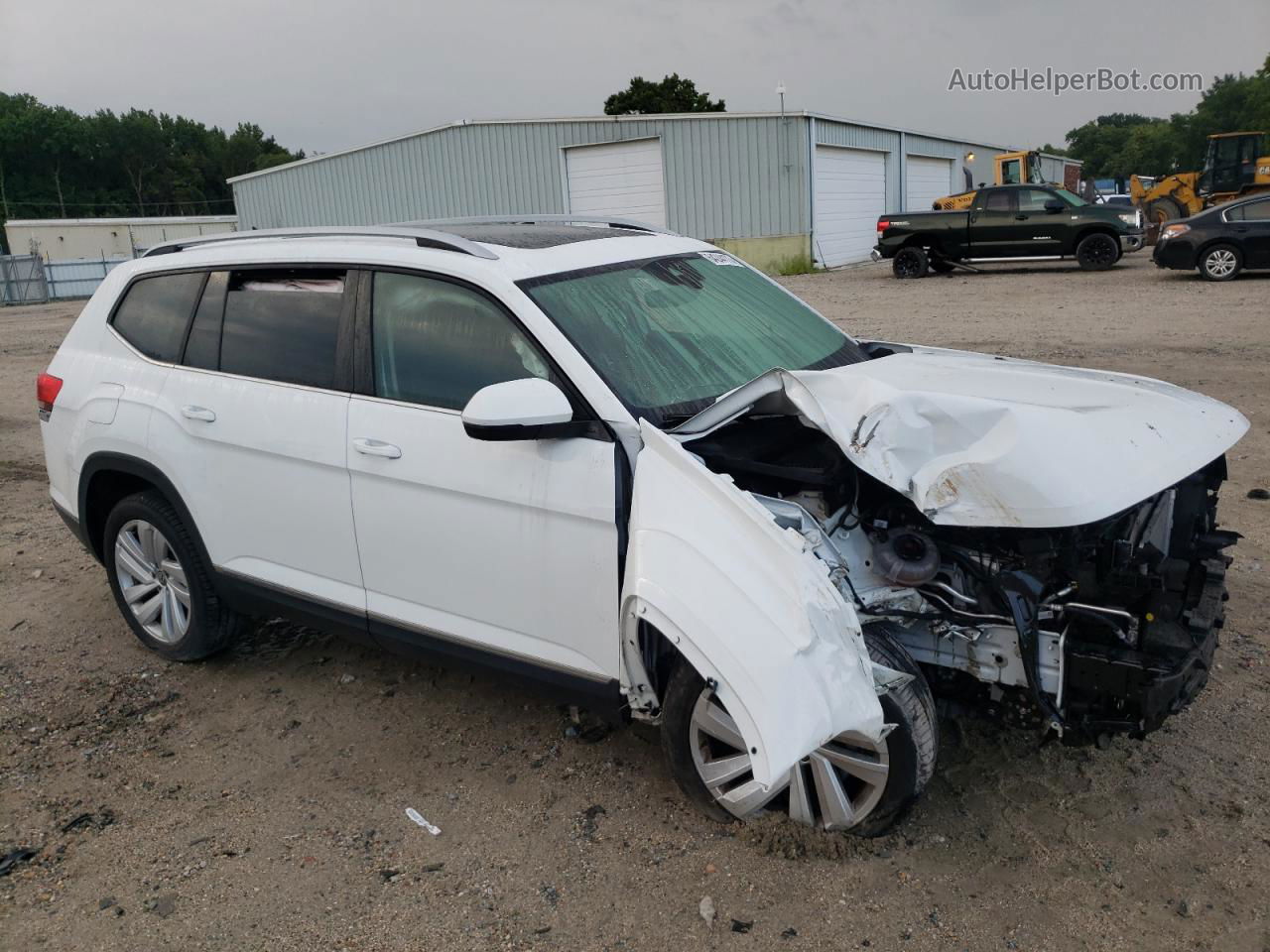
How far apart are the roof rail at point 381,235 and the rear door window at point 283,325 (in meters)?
0.18

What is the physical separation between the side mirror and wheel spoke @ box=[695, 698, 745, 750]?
3.04 feet

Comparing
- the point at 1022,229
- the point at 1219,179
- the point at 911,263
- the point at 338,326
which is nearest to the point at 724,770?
the point at 338,326

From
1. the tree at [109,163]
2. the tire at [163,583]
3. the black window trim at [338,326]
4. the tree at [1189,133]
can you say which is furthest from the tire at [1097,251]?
the tree at [109,163]

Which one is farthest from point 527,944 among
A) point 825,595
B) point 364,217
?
point 364,217

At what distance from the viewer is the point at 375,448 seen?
135 inches

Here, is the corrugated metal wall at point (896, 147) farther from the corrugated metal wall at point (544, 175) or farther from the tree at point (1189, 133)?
the tree at point (1189, 133)

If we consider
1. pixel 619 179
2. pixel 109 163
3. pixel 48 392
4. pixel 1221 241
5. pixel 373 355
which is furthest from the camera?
pixel 109 163

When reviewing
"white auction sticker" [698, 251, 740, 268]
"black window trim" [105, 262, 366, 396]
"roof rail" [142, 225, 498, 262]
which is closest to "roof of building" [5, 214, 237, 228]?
"roof rail" [142, 225, 498, 262]

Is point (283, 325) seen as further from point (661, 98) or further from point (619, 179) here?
point (661, 98)

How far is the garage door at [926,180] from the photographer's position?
111ft

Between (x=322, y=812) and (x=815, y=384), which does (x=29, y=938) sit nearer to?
(x=322, y=812)

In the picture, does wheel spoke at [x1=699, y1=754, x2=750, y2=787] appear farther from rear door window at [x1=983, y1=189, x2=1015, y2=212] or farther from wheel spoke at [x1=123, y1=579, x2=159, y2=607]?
rear door window at [x1=983, y1=189, x2=1015, y2=212]

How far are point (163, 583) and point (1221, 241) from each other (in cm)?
1762

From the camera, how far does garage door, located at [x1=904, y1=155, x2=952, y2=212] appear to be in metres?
33.9
